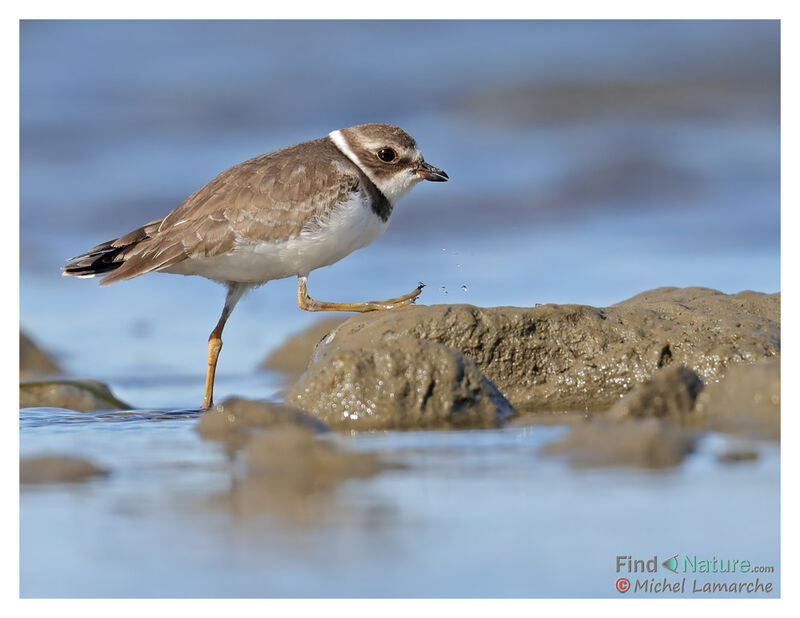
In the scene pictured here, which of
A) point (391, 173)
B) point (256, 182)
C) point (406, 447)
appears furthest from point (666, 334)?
point (256, 182)

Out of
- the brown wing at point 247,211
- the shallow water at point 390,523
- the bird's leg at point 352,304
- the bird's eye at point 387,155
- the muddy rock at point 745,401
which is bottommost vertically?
the shallow water at point 390,523

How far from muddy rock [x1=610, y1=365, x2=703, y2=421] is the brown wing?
9.46 ft

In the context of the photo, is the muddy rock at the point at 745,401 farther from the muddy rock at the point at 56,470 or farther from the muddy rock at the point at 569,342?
the muddy rock at the point at 56,470

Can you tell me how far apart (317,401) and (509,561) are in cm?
221

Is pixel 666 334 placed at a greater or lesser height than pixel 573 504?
greater

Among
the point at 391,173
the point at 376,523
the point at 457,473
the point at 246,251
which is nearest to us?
the point at 376,523

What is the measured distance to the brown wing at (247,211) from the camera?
7.11 metres

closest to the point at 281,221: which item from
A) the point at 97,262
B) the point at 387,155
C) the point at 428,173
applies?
the point at 387,155

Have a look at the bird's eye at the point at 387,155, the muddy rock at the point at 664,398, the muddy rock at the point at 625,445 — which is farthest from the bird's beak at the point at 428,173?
the muddy rock at the point at 625,445

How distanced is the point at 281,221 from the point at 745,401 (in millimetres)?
3485

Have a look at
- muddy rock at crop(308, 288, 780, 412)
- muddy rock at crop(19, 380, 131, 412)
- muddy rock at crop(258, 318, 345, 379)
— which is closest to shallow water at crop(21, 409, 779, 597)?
muddy rock at crop(308, 288, 780, 412)

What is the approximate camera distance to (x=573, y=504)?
393 centimetres

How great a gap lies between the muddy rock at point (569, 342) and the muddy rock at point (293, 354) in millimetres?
3220

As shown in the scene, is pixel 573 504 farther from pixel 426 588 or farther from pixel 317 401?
pixel 317 401
